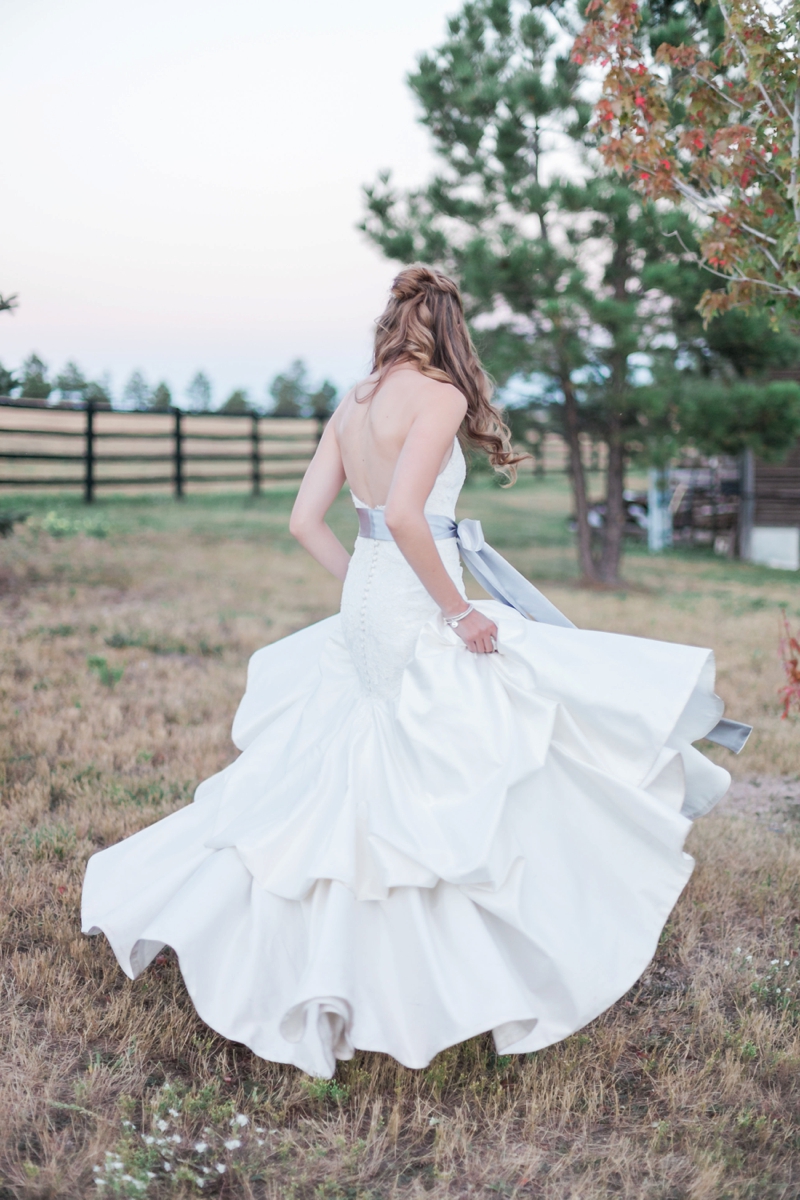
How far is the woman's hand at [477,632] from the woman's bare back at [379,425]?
0.45 m

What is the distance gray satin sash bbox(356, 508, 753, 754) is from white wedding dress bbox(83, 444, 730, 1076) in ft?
0.17

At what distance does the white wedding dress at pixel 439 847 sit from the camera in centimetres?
240

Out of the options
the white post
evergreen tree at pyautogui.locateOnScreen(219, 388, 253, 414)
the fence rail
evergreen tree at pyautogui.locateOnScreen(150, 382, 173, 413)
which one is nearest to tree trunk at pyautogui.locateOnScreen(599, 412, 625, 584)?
the white post

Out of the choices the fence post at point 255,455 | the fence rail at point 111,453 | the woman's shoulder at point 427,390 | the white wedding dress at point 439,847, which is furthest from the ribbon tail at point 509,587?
the fence post at point 255,455

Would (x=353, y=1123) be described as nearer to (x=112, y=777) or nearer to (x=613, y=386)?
(x=112, y=777)

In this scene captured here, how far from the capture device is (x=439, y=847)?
2.43 meters

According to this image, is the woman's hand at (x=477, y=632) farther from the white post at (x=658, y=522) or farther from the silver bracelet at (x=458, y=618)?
the white post at (x=658, y=522)

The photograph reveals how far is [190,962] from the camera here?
2.58 metres

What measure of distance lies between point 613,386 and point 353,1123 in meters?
10.2

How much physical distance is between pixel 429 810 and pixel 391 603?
64 centimetres

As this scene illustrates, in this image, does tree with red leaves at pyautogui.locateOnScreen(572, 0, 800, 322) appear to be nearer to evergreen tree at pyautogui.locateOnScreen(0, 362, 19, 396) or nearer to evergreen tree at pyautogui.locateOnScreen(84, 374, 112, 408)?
evergreen tree at pyautogui.locateOnScreen(0, 362, 19, 396)

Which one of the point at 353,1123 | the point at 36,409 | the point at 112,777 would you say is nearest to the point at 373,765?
the point at 353,1123

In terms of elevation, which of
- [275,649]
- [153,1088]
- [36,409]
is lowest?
[153,1088]

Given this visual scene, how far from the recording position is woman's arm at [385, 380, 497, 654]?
8.21ft
